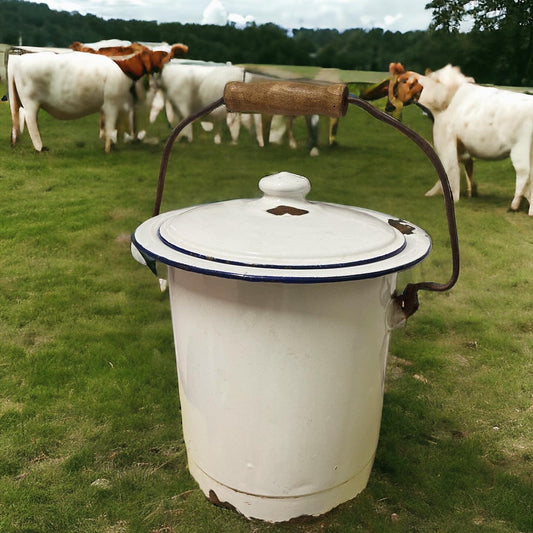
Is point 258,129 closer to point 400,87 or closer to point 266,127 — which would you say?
point 266,127

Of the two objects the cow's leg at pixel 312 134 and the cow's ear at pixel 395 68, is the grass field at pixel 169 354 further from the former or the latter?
the cow's ear at pixel 395 68

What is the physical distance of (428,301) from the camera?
8.25 ft

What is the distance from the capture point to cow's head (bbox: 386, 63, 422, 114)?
347cm

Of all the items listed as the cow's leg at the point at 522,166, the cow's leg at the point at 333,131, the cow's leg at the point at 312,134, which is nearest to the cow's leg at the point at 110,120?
the cow's leg at the point at 312,134

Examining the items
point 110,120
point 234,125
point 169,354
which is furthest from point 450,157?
point 169,354

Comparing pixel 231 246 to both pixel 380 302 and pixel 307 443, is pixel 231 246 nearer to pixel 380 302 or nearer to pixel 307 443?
pixel 380 302

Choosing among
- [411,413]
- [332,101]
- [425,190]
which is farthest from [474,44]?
[332,101]

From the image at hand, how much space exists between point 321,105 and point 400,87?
2730mm

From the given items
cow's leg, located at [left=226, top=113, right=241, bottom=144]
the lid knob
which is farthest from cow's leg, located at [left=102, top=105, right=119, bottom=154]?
the lid knob

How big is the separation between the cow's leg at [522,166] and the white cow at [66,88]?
2687mm

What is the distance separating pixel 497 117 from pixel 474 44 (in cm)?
64

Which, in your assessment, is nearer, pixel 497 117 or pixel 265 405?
pixel 265 405

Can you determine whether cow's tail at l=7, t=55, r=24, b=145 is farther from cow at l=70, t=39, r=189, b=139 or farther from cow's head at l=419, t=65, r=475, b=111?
cow's head at l=419, t=65, r=475, b=111

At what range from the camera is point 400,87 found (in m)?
3.52
